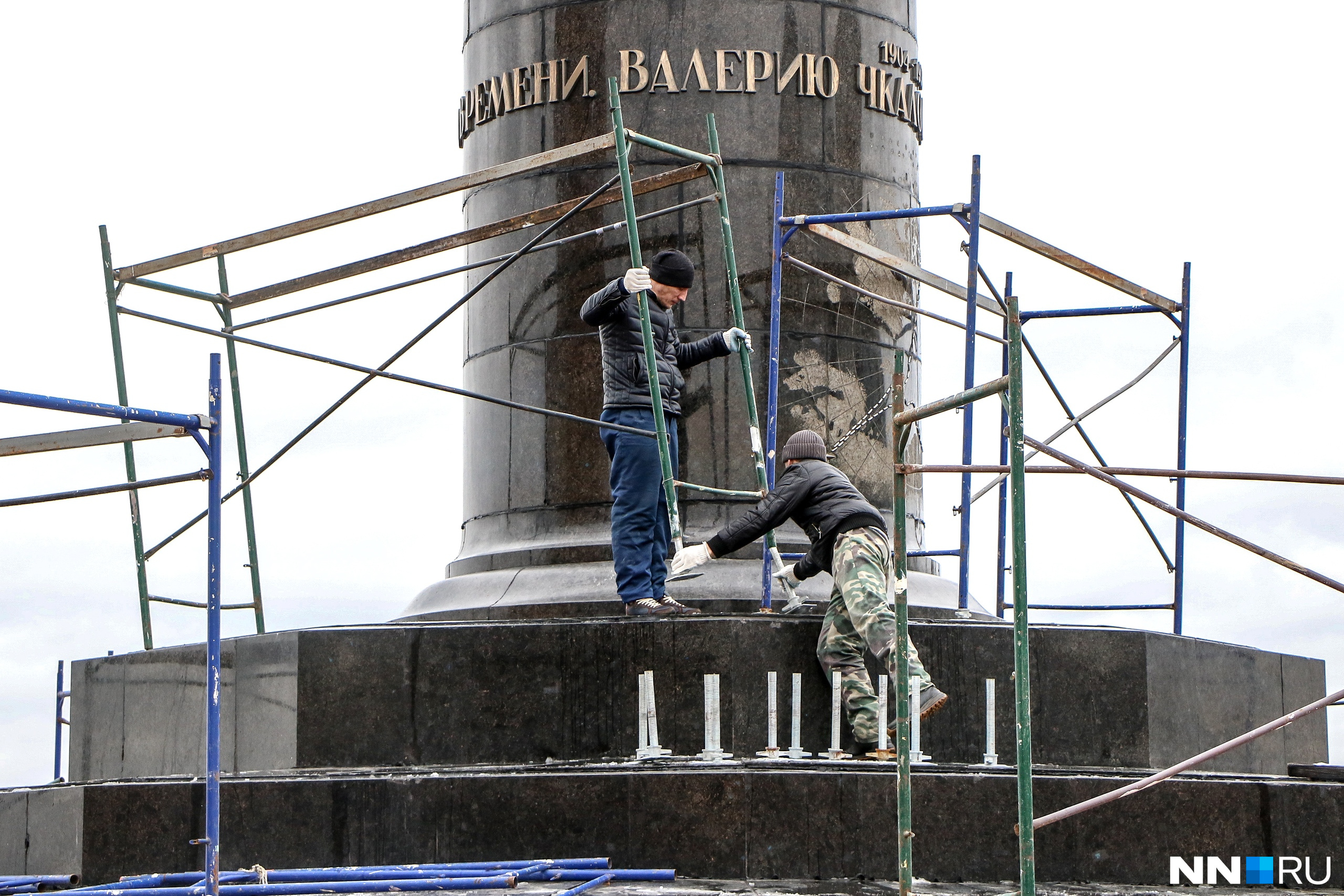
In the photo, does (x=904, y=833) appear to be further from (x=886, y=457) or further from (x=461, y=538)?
(x=461, y=538)

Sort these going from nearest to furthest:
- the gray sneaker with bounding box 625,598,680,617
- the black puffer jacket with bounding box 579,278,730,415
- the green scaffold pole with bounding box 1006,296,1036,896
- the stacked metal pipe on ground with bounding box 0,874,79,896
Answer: the green scaffold pole with bounding box 1006,296,1036,896, the stacked metal pipe on ground with bounding box 0,874,79,896, the gray sneaker with bounding box 625,598,680,617, the black puffer jacket with bounding box 579,278,730,415

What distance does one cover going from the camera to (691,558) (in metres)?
8.20

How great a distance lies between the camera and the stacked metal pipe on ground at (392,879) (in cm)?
641

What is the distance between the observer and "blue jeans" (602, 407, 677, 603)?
8.79m

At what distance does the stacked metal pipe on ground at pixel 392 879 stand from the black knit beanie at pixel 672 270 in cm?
327

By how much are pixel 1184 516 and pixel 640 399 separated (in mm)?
3713

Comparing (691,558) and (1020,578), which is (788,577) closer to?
(691,558)

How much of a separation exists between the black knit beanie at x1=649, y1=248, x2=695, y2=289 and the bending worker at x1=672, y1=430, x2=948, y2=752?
1.06 meters

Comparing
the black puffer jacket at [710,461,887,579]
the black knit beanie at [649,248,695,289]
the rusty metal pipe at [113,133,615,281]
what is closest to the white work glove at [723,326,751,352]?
the black knit beanie at [649,248,695,289]

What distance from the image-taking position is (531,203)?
412 inches

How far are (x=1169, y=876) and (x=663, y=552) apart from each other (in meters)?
3.10

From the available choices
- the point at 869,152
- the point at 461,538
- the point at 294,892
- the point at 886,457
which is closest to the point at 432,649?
the point at 294,892

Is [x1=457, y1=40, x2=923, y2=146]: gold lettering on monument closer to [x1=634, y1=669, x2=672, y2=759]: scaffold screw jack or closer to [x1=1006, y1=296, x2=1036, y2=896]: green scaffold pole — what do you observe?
[x1=634, y1=669, x2=672, y2=759]: scaffold screw jack

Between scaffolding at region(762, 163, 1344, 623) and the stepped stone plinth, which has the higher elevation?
scaffolding at region(762, 163, 1344, 623)
